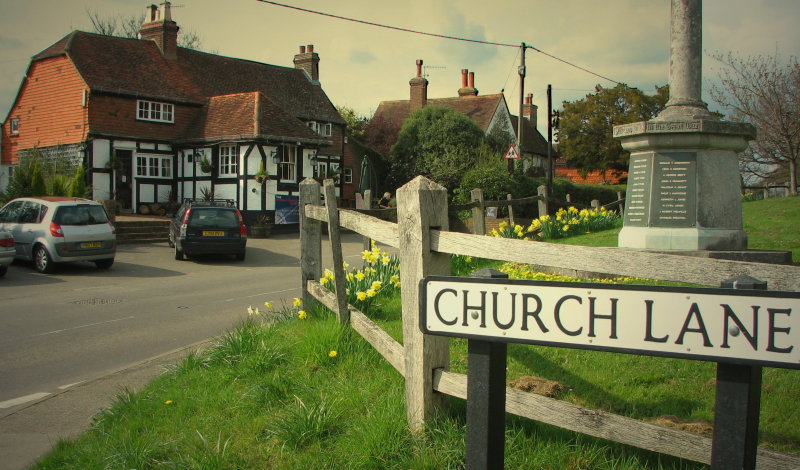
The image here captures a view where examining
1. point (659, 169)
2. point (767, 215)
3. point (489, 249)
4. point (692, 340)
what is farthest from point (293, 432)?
point (767, 215)

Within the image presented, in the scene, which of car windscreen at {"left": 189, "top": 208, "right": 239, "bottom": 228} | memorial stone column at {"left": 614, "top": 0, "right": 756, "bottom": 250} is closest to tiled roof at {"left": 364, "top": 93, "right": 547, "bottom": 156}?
car windscreen at {"left": 189, "top": 208, "right": 239, "bottom": 228}

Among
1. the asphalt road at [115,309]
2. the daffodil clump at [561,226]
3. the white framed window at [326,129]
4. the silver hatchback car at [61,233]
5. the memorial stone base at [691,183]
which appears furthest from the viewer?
the white framed window at [326,129]

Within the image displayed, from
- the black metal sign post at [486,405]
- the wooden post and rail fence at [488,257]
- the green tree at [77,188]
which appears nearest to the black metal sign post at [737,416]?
the wooden post and rail fence at [488,257]

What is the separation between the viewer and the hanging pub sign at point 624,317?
174 centimetres

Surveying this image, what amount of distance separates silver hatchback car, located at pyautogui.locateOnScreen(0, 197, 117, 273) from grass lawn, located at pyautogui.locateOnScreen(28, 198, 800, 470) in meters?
11.2

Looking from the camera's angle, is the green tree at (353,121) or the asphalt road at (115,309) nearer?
the asphalt road at (115,309)

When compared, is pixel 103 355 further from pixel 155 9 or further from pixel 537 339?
pixel 155 9

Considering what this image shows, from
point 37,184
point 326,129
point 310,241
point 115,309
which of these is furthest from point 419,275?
point 326,129

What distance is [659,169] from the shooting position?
8977 millimetres

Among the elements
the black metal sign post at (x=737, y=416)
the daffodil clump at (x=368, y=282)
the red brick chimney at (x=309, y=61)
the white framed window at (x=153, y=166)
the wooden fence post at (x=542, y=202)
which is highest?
the red brick chimney at (x=309, y=61)

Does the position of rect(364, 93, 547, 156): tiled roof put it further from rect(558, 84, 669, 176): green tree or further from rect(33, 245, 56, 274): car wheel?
rect(33, 245, 56, 274): car wheel

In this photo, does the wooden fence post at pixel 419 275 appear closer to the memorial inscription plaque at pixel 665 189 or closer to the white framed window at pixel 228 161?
the memorial inscription plaque at pixel 665 189

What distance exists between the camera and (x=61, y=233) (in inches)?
603

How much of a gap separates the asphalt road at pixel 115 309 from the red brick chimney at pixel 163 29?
17.1 meters
